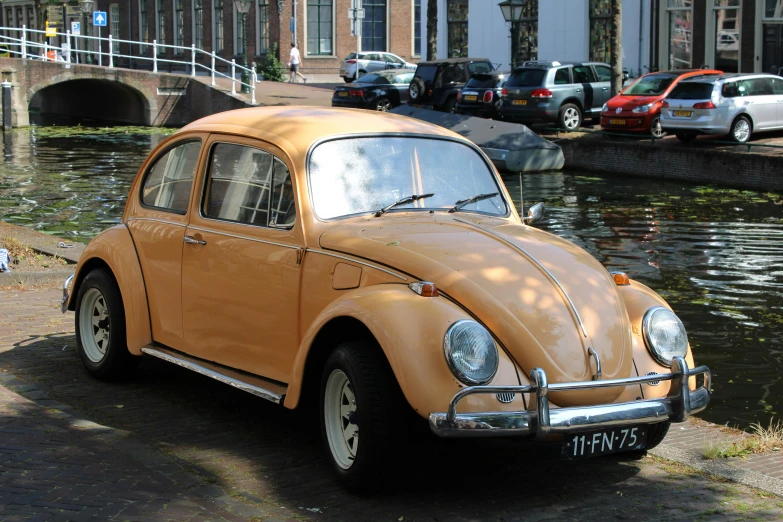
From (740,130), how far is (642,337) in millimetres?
19901

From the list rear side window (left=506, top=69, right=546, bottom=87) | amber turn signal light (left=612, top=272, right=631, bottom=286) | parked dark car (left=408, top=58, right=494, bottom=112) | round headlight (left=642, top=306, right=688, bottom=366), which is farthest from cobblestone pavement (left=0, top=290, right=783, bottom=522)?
parked dark car (left=408, top=58, right=494, bottom=112)

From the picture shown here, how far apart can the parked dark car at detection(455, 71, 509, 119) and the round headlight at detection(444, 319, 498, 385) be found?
25.1 meters

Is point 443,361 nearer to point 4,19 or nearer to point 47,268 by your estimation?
point 47,268

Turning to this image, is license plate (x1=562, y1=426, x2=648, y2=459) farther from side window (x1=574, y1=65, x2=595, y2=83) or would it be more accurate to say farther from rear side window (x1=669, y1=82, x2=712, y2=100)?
side window (x1=574, y1=65, x2=595, y2=83)

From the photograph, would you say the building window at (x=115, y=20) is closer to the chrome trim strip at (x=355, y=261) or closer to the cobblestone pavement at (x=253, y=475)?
the cobblestone pavement at (x=253, y=475)

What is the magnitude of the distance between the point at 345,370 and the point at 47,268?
20.9 feet

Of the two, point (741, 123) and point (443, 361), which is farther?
point (741, 123)

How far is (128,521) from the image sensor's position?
4.55 m

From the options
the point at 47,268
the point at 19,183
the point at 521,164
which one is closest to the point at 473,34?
the point at 521,164

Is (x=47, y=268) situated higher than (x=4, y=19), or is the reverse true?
(x=4, y=19)

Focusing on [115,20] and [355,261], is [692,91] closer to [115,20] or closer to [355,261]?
[355,261]

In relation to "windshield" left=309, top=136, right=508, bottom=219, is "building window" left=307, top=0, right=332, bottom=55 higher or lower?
higher

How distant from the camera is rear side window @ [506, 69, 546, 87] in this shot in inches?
1113

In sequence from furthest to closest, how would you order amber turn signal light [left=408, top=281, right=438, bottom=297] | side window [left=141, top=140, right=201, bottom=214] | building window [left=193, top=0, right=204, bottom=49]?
building window [left=193, top=0, right=204, bottom=49]
side window [left=141, top=140, right=201, bottom=214]
amber turn signal light [left=408, top=281, right=438, bottom=297]
